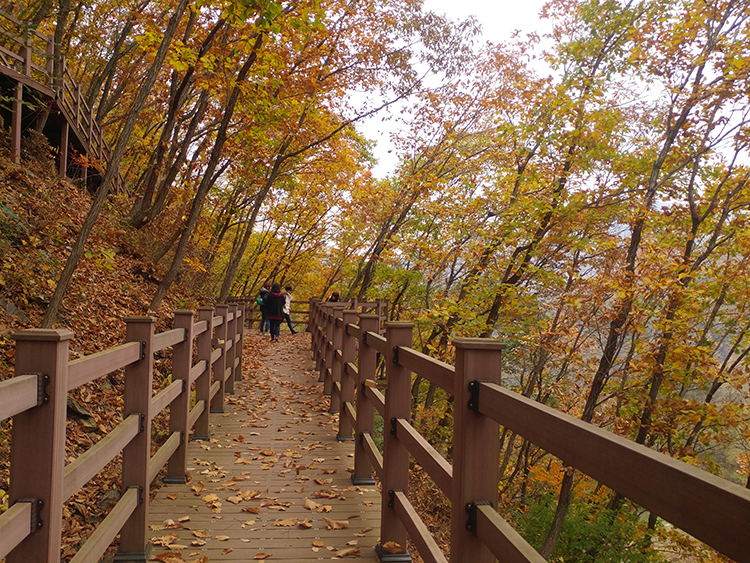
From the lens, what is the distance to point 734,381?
10.1m

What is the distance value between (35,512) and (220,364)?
18.3 feet

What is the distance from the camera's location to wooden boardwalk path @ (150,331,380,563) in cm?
384

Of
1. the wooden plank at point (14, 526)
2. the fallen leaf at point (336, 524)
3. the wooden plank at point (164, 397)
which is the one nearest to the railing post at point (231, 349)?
the wooden plank at point (164, 397)

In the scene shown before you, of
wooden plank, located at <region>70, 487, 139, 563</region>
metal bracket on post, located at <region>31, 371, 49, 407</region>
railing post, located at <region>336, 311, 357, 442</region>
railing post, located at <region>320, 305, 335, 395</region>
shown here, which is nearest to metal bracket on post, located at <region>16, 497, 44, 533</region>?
metal bracket on post, located at <region>31, 371, 49, 407</region>

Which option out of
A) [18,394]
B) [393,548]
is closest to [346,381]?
[393,548]

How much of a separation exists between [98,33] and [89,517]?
1844 centimetres

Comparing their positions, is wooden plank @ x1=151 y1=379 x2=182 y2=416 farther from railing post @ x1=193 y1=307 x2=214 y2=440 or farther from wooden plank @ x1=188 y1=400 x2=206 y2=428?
railing post @ x1=193 y1=307 x2=214 y2=440

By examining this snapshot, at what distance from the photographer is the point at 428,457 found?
9.69 ft

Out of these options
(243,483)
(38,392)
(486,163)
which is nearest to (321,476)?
(243,483)

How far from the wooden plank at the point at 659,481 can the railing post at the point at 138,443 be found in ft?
8.89

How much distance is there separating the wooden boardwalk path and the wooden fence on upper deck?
7.83 meters

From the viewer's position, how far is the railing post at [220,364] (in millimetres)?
7531

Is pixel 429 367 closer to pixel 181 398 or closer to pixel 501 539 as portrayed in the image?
pixel 501 539

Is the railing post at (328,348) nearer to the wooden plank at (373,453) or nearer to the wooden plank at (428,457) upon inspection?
the wooden plank at (373,453)
